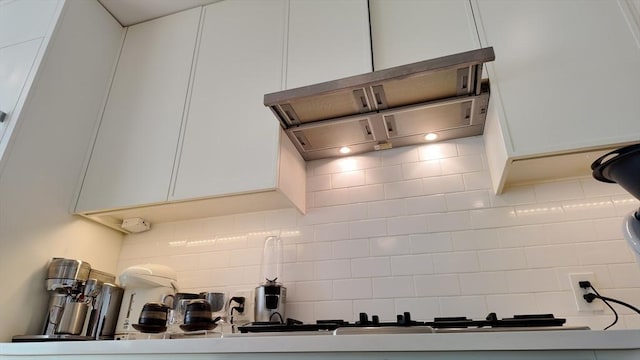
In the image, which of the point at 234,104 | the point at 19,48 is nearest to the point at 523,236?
the point at 234,104

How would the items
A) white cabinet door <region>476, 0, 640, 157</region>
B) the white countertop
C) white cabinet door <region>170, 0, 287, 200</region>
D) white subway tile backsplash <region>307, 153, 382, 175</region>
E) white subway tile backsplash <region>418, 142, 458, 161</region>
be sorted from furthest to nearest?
white subway tile backsplash <region>307, 153, 382, 175</region>
white subway tile backsplash <region>418, 142, 458, 161</region>
white cabinet door <region>170, 0, 287, 200</region>
white cabinet door <region>476, 0, 640, 157</region>
the white countertop

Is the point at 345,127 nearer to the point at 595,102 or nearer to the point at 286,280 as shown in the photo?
the point at 286,280

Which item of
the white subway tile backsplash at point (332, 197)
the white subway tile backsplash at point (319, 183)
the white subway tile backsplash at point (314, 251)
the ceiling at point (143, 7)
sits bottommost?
the white subway tile backsplash at point (314, 251)

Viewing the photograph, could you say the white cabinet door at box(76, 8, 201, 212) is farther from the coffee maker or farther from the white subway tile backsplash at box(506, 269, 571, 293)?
the white subway tile backsplash at box(506, 269, 571, 293)

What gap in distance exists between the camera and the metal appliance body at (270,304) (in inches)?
57.8

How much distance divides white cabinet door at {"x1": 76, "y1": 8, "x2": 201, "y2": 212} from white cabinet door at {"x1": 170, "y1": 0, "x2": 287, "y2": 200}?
→ 9 centimetres

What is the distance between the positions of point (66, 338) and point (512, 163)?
5.70ft

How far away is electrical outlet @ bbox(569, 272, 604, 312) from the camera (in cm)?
127

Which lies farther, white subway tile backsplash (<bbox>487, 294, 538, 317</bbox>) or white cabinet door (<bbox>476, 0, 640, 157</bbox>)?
white subway tile backsplash (<bbox>487, 294, 538, 317</bbox>)

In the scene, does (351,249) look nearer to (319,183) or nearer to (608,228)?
(319,183)

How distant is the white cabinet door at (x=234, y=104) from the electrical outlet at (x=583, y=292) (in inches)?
45.3

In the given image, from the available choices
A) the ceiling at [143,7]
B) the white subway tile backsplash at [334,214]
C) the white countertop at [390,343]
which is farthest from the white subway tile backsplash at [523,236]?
the ceiling at [143,7]

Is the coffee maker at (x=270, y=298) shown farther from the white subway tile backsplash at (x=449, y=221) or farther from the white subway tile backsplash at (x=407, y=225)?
the white subway tile backsplash at (x=449, y=221)

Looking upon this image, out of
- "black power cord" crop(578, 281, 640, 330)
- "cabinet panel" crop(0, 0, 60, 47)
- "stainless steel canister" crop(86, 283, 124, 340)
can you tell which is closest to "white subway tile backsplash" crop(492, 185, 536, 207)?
"black power cord" crop(578, 281, 640, 330)
